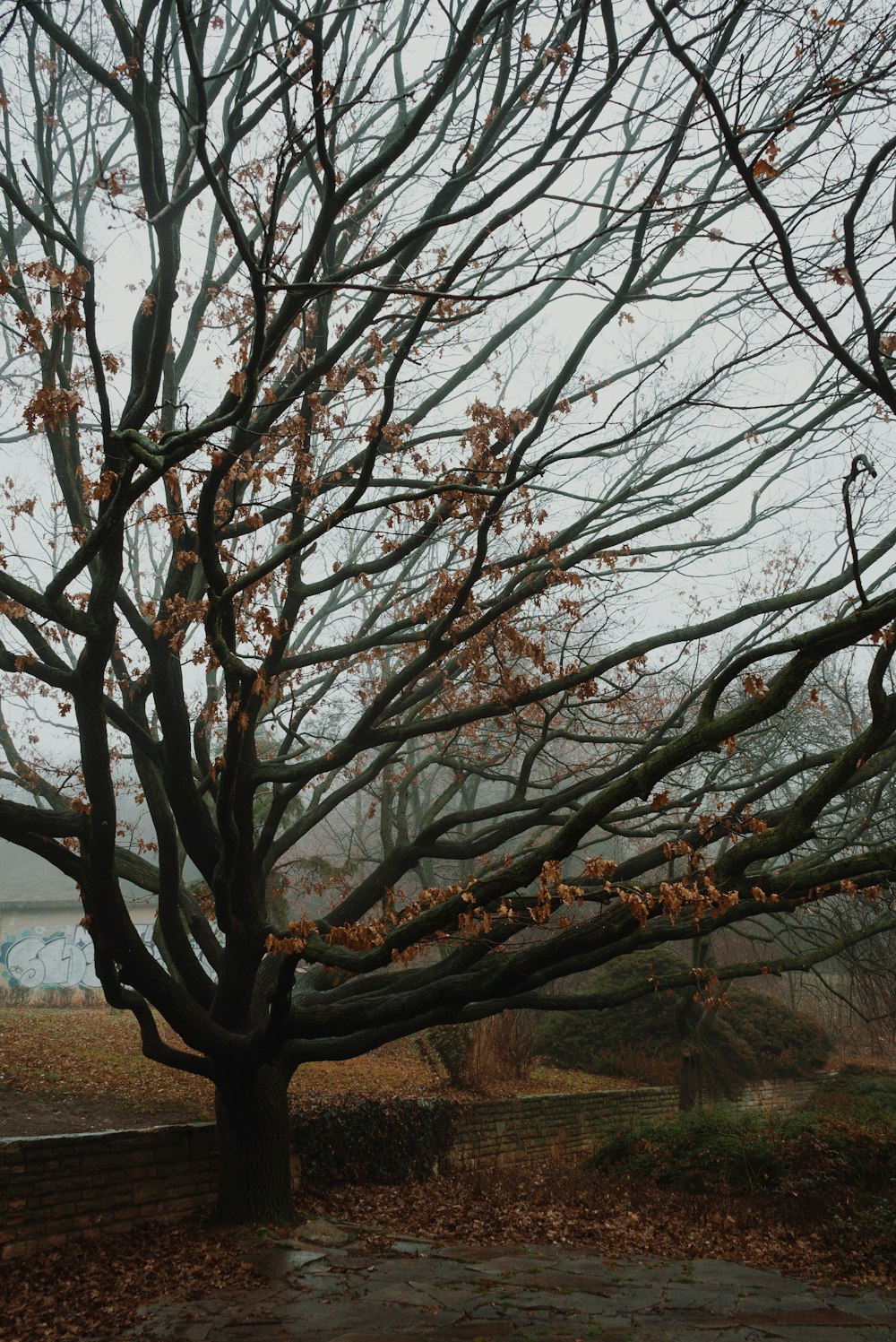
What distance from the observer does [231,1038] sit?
296 inches

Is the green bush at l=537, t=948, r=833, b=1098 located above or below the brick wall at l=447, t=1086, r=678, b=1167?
above

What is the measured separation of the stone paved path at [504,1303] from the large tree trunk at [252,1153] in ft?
2.05

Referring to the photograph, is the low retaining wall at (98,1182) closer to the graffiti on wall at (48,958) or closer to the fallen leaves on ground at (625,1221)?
the fallen leaves on ground at (625,1221)

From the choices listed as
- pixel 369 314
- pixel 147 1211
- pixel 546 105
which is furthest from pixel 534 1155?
pixel 546 105

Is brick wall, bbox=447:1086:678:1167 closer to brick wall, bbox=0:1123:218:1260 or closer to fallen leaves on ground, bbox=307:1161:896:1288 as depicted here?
fallen leaves on ground, bbox=307:1161:896:1288

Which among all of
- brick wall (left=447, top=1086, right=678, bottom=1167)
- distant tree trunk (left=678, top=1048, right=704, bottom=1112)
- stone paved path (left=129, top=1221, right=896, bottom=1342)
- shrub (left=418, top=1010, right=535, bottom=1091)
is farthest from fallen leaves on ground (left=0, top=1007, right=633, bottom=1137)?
stone paved path (left=129, top=1221, right=896, bottom=1342)

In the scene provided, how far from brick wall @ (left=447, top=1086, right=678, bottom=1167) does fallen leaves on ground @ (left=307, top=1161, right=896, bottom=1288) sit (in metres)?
1.08

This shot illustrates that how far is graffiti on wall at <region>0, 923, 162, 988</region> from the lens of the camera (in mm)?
26047

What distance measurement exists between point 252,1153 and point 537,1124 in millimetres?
5673

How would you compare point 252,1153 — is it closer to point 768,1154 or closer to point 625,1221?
point 625,1221

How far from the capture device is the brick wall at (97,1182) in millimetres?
6688

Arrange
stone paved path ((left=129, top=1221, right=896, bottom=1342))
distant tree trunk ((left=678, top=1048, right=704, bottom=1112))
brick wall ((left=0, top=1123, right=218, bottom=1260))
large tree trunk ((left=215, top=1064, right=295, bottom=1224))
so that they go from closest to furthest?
stone paved path ((left=129, top=1221, right=896, bottom=1342)) < brick wall ((left=0, top=1123, right=218, bottom=1260)) < large tree trunk ((left=215, top=1064, right=295, bottom=1224)) < distant tree trunk ((left=678, top=1048, right=704, bottom=1112))

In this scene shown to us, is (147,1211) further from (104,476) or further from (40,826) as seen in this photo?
(104,476)

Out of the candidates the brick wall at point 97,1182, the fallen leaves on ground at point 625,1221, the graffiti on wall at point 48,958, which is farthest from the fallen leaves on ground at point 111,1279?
the graffiti on wall at point 48,958
